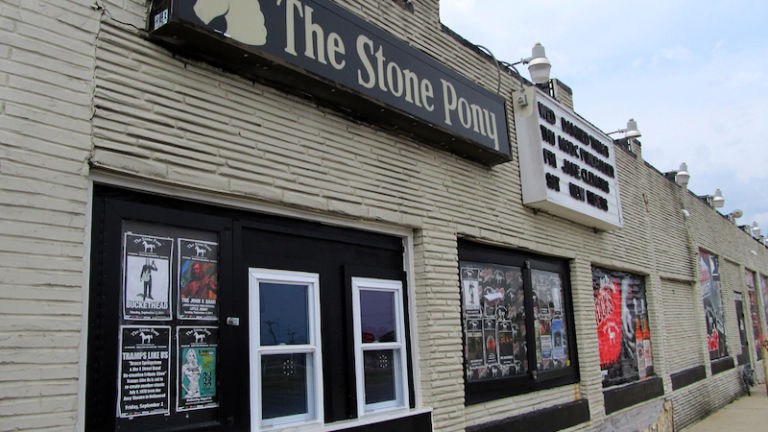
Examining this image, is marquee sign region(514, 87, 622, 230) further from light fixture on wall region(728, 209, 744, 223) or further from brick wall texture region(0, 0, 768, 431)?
light fixture on wall region(728, 209, 744, 223)

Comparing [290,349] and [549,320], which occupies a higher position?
[549,320]

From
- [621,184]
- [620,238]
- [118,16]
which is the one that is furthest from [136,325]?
[621,184]

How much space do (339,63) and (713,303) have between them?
15.3 meters

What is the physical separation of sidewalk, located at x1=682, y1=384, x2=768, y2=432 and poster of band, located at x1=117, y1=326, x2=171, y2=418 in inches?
480

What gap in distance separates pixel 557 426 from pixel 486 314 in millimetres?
2021

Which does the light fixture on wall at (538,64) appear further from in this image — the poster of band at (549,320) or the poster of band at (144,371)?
the poster of band at (144,371)

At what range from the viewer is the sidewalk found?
13.0 metres

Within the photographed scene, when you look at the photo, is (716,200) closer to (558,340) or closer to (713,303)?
(713,303)

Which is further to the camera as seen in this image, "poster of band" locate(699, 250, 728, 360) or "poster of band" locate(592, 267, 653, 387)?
"poster of band" locate(699, 250, 728, 360)

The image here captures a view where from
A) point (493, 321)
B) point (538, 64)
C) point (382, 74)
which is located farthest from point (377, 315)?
point (538, 64)

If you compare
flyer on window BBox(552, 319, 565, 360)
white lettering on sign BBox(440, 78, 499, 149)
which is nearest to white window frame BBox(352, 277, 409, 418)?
white lettering on sign BBox(440, 78, 499, 149)

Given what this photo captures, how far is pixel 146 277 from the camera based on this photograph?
4117 mm

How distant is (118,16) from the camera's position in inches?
163

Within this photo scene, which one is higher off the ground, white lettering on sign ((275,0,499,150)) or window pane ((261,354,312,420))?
white lettering on sign ((275,0,499,150))
